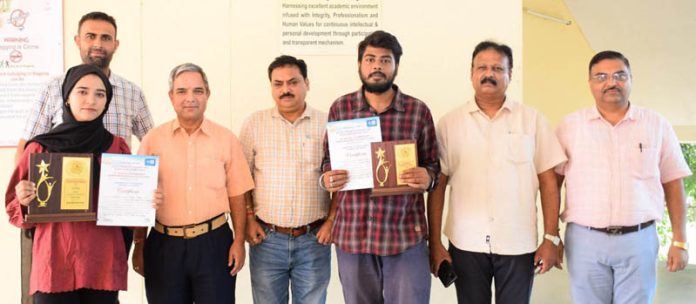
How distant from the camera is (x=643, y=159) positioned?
264cm

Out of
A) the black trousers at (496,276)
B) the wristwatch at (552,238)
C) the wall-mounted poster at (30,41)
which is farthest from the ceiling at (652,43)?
the wall-mounted poster at (30,41)

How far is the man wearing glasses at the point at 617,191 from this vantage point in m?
2.60

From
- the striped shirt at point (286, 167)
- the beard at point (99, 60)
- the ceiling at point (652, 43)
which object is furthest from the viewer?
the ceiling at point (652, 43)

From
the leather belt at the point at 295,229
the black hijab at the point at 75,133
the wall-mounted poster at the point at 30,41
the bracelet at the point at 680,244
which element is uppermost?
the wall-mounted poster at the point at 30,41

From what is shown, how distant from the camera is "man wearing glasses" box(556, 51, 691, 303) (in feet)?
8.54

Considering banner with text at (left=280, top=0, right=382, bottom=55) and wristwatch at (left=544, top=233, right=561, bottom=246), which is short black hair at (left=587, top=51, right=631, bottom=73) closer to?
wristwatch at (left=544, top=233, right=561, bottom=246)

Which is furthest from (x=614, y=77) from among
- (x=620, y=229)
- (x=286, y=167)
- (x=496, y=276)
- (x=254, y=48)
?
(x=254, y=48)

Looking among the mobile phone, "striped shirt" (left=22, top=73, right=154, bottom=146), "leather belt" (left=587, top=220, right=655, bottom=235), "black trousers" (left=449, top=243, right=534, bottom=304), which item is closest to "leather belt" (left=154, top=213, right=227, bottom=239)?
"striped shirt" (left=22, top=73, right=154, bottom=146)

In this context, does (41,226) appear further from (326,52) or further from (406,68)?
(406,68)

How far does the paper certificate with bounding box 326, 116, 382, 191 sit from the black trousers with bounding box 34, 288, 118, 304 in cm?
115

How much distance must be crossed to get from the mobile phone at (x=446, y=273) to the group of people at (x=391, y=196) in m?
0.03

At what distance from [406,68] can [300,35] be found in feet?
2.59

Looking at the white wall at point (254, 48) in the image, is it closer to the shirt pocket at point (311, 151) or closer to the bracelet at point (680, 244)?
the shirt pocket at point (311, 151)

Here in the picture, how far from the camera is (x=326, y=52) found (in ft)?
12.4
